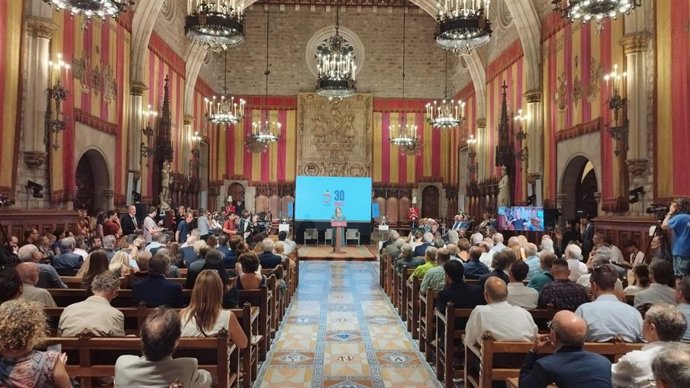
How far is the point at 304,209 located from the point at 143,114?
776 centimetres

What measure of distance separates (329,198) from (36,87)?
1303 cm

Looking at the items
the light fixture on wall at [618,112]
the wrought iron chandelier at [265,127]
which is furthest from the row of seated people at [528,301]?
the wrought iron chandelier at [265,127]

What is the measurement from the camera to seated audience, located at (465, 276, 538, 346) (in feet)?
12.8

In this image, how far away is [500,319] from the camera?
395cm

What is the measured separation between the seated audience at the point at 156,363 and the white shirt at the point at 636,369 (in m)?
2.06

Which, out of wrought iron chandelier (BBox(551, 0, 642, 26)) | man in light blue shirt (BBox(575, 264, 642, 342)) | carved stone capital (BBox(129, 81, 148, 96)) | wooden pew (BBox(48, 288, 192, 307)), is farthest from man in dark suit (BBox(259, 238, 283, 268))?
carved stone capital (BBox(129, 81, 148, 96))

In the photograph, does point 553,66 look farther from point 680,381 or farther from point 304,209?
point 680,381

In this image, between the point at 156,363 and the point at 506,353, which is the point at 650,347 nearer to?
the point at 506,353

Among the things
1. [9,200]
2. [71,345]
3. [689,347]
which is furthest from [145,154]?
[689,347]

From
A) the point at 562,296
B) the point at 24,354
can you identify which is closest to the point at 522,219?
the point at 562,296

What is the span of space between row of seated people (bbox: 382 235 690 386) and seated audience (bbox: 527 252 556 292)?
10mm

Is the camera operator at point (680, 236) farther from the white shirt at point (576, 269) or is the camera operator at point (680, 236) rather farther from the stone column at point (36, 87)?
the stone column at point (36, 87)

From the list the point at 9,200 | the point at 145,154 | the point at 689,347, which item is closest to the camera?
the point at 689,347

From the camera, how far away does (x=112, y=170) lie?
44.9 ft
